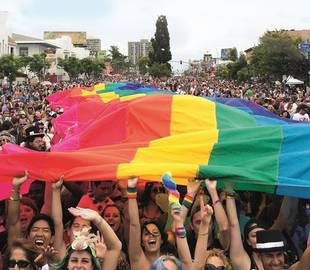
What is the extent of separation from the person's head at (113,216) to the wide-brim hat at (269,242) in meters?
1.40

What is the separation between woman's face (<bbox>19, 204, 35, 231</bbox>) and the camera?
16.9 feet

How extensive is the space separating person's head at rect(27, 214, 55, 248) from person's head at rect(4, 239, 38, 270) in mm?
415

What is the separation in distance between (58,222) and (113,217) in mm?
511

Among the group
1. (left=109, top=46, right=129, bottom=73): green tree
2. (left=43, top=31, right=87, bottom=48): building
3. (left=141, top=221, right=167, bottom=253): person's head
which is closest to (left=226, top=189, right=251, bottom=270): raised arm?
(left=141, top=221, right=167, bottom=253): person's head

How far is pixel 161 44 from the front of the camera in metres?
95.4

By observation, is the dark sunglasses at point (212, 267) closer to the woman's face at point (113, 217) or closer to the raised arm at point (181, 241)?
the raised arm at point (181, 241)

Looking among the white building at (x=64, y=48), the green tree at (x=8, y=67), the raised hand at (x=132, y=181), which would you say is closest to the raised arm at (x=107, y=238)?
the raised hand at (x=132, y=181)

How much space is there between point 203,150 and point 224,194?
52 cm

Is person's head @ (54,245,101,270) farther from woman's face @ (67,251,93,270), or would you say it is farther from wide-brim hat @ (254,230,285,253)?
wide-brim hat @ (254,230,285,253)

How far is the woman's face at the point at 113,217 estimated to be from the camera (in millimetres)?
5046

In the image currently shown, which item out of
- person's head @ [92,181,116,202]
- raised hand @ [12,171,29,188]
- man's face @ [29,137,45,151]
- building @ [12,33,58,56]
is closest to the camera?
raised hand @ [12,171,29,188]

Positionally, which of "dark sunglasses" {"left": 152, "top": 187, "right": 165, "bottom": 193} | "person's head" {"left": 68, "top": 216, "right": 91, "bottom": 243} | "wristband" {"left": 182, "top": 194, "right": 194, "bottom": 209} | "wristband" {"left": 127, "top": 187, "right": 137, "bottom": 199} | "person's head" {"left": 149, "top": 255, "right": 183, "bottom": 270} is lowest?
"person's head" {"left": 149, "top": 255, "right": 183, "bottom": 270}

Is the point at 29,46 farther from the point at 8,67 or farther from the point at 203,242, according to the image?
the point at 203,242

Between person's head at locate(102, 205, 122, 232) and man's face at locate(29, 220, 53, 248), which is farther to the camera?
person's head at locate(102, 205, 122, 232)
